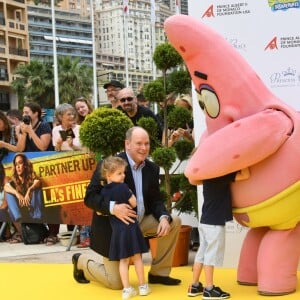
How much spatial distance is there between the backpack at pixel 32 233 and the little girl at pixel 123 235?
3.15 meters

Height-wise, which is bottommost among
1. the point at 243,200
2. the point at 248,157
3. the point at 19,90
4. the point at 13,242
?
the point at 13,242

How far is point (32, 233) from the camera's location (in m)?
7.21

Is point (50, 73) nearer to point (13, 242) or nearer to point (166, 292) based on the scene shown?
point (13, 242)

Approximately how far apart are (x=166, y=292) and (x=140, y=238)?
19.7 inches

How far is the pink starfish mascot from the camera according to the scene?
384 centimetres

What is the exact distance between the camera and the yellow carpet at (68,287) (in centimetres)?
431

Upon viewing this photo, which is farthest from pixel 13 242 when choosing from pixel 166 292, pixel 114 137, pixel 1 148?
pixel 166 292

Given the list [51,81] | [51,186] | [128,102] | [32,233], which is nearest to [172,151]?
[128,102]

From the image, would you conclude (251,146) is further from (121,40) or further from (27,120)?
(121,40)

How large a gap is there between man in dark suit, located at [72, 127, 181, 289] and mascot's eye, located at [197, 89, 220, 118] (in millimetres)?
553

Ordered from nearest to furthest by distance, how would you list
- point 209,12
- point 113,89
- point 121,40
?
point 209,12
point 113,89
point 121,40

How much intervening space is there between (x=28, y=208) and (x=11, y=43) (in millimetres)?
46768

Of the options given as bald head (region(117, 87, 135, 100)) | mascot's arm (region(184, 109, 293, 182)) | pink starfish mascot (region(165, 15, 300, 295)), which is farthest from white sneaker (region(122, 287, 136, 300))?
bald head (region(117, 87, 135, 100))

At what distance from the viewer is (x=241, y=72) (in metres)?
3.97
